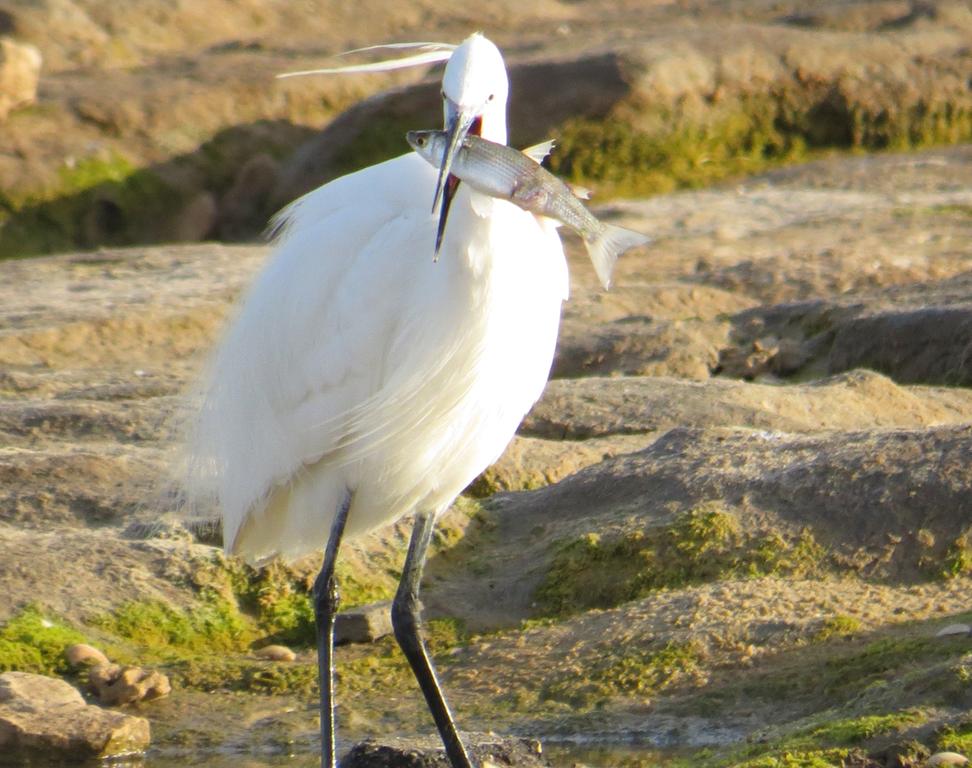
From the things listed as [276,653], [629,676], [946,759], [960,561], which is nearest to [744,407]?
[960,561]

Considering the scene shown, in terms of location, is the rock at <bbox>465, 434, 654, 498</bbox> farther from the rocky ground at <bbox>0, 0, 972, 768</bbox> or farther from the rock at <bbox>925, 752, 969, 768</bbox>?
the rock at <bbox>925, 752, 969, 768</bbox>

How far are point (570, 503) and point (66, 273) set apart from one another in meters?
5.46

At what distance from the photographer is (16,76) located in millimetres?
14867

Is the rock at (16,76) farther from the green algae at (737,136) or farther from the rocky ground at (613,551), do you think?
the rocky ground at (613,551)

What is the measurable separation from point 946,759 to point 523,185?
1.38 metres

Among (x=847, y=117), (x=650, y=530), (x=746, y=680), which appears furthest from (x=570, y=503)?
(x=847, y=117)

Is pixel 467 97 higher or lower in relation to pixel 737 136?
higher

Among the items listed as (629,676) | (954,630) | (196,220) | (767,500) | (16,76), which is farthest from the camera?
(16,76)

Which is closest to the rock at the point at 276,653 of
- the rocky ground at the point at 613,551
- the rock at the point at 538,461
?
the rocky ground at the point at 613,551

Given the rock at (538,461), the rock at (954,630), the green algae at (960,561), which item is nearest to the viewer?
the rock at (954,630)

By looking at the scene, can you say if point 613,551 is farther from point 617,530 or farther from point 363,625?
point 363,625

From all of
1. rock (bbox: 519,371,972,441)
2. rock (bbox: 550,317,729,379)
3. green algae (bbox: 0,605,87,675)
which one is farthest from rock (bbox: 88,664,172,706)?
rock (bbox: 550,317,729,379)

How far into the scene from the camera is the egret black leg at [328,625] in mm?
3814

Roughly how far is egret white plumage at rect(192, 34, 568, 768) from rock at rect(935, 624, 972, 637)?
1.19 m
